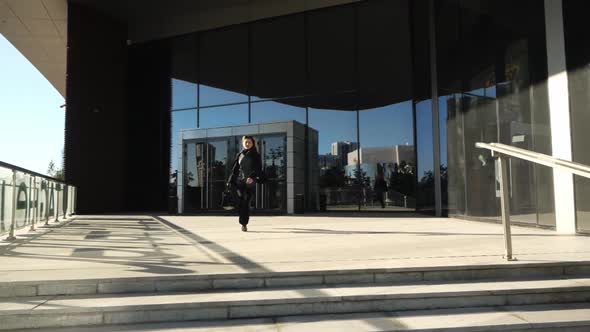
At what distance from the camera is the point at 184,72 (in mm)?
16141

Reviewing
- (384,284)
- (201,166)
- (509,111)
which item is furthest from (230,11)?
(384,284)

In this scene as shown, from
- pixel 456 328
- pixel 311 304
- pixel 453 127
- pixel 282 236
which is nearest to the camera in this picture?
pixel 456 328

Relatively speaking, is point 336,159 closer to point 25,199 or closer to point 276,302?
point 25,199

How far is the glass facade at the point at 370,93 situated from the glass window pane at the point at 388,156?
3 centimetres

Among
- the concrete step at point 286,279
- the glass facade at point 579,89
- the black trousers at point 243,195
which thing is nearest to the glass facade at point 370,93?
the glass facade at point 579,89

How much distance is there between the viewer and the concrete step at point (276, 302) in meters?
3.11

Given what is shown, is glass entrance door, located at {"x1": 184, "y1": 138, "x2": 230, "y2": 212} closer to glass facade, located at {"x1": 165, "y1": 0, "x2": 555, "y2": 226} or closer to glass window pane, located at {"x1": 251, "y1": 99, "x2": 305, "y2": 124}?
glass facade, located at {"x1": 165, "y1": 0, "x2": 555, "y2": 226}

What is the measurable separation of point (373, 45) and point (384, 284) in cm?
1128

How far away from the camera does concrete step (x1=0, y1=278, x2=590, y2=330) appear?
3.11 metres

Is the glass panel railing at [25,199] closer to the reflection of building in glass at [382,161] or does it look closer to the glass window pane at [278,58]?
the glass window pane at [278,58]

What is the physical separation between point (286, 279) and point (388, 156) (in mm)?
10114

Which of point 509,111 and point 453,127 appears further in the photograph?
point 453,127

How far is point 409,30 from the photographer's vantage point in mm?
13422

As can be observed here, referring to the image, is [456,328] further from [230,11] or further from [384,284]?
[230,11]
